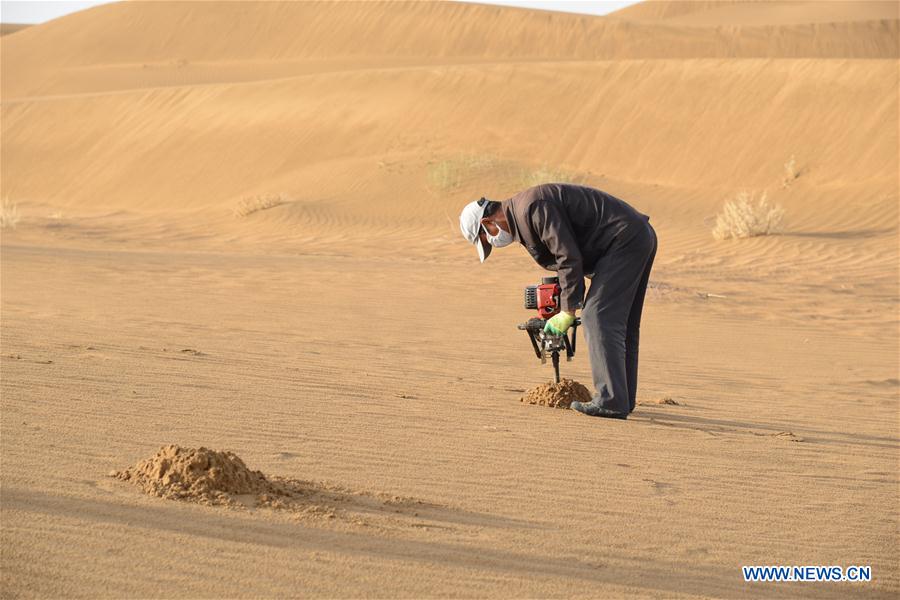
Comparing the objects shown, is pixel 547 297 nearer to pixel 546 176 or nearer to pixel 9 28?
pixel 546 176

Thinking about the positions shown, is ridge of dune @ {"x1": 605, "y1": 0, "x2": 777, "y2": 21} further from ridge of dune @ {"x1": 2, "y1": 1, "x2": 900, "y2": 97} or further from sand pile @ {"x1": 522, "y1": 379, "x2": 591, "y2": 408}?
sand pile @ {"x1": 522, "y1": 379, "x2": 591, "y2": 408}

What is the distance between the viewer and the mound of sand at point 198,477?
14.4 ft

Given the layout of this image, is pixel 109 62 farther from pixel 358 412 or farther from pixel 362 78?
pixel 358 412

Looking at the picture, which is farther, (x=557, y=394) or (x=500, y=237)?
(x=557, y=394)

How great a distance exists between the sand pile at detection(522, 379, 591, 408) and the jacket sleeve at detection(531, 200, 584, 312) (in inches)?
45.9

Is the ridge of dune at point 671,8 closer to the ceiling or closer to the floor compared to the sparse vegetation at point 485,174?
closer to the ceiling

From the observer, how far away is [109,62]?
58250 millimetres

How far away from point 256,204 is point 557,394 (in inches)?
679

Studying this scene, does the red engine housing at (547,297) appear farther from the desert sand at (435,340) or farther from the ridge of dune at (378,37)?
the ridge of dune at (378,37)

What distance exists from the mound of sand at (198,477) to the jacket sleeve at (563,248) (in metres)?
2.18

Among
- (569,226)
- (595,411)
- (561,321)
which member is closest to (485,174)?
(595,411)

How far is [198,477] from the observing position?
4.47m

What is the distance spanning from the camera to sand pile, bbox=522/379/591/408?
23.4ft

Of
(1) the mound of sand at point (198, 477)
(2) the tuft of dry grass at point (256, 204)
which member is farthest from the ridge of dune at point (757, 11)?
(1) the mound of sand at point (198, 477)
